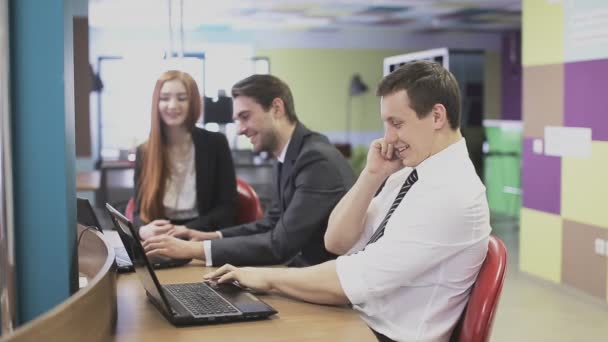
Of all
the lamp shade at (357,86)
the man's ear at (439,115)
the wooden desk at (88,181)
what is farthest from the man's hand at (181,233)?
the lamp shade at (357,86)

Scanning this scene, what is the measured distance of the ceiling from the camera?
31.3 feet

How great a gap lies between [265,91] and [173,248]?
0.79 metres

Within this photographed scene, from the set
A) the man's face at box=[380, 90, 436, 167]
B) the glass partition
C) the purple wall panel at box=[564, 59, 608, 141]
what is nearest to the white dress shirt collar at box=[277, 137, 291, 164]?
the man's face at box=[380, 90, 436, 167]

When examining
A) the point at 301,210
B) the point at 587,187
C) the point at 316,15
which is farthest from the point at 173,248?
the point at 316,15

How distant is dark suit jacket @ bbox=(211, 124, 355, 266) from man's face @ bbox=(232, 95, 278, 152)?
0.14 meters

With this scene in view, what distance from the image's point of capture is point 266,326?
1.90 metres

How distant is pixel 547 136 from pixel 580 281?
44.0 inches

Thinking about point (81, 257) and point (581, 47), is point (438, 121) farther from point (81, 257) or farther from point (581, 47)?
point (581, 47)

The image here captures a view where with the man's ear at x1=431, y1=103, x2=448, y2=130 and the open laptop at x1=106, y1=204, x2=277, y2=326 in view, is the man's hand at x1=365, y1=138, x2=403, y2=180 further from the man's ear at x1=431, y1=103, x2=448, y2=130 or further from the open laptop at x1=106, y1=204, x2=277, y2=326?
the open laptop at x1=106, y1=204, x2=277, y2=326

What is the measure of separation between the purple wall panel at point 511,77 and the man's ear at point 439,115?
11.2 m

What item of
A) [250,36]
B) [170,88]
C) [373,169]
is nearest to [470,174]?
[373,169]

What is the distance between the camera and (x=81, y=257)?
7.93 feet

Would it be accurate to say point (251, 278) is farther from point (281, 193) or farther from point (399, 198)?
point (281, 193)

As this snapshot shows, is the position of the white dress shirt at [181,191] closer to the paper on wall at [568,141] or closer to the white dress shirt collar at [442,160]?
the white dress shirt collar at [442,160]
